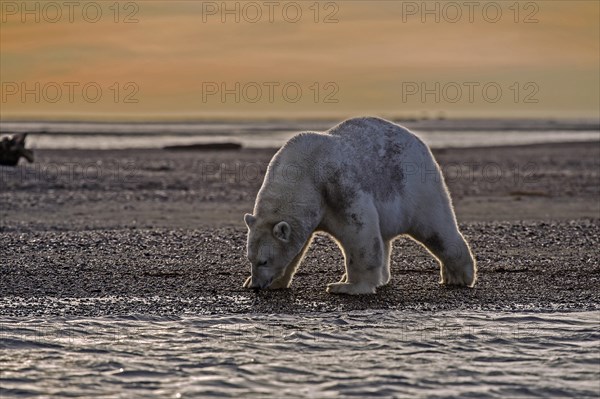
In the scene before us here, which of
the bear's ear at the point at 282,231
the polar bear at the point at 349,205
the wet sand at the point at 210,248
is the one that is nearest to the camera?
the bear's ear at the point at 282,231

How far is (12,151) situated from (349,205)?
2022 centimetres

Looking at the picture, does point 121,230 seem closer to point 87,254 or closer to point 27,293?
point 87,254

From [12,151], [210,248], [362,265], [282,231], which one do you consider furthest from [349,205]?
[12,151]

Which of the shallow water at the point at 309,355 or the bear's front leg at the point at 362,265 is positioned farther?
the bear's front leg at the point at 362,265

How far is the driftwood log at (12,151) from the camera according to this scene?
29500 mm

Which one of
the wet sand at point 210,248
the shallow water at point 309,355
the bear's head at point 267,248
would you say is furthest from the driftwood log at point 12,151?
the shallow water at point 309,355

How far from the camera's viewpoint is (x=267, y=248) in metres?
11.5

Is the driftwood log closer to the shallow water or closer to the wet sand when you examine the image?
the wet sand

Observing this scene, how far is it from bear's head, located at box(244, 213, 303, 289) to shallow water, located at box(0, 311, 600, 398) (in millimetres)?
1235

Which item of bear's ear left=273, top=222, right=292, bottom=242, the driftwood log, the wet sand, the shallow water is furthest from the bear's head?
the driftwood log

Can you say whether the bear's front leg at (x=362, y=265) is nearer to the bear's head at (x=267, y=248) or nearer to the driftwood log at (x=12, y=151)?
the bear's head at (x=267, y=248)

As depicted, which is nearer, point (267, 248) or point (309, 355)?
point (309, 355)

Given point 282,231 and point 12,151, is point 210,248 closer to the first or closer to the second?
point 282,231

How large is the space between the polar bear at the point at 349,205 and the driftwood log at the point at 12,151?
1913 cm
